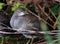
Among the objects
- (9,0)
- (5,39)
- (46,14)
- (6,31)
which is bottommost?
(5,39)

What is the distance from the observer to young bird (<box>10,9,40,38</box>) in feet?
7.98

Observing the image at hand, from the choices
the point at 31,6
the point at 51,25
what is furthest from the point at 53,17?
the point at 31,6

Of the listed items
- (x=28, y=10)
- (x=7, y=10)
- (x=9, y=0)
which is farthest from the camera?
(x=7, y=10)

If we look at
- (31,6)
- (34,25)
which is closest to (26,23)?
(34,25)

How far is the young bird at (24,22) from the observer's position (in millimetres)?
2433

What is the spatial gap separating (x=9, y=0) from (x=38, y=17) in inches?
14.4

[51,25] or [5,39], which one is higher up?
[51,25]

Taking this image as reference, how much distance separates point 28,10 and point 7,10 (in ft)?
1.07

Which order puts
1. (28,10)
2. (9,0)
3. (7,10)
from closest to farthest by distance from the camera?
1. (9,0)
2. (28,10)
3. (7,10)

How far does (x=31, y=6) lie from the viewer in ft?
8.55

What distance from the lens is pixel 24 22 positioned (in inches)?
97.8

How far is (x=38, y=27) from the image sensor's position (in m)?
2.45

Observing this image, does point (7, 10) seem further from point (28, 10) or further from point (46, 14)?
point (46, 14)

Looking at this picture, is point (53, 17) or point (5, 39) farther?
point (5, 39)
